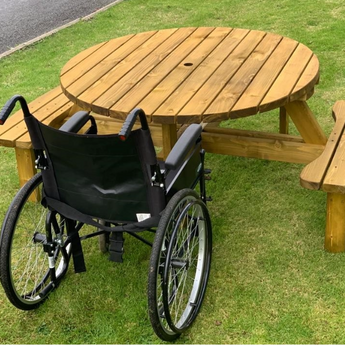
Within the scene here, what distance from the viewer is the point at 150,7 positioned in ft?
24.7

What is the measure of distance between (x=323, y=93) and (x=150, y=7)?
11.5 ft

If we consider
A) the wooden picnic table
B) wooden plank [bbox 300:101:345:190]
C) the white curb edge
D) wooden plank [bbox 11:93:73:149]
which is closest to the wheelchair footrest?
the wooden picnic table

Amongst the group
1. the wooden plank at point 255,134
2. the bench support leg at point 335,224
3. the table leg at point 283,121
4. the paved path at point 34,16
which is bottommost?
the paved path at point 34,16

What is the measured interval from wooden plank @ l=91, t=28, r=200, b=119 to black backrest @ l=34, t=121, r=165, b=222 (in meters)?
0.51

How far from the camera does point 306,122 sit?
3.27 m

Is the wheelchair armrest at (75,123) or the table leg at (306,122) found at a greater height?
the wheelchair armrest at (75,123)

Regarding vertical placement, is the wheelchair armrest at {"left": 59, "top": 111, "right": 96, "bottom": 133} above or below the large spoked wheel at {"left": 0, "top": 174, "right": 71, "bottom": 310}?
above

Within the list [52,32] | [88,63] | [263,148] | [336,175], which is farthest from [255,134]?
[52,32]

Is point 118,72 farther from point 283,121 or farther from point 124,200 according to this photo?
point 283,121

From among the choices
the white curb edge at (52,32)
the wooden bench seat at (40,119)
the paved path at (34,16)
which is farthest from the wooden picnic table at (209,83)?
the paved path at (34,16)

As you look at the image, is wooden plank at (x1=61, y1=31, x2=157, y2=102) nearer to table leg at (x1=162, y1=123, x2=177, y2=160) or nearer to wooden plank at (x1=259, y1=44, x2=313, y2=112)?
table leg at (x1=162, y1=123, x2=177, y2=160)

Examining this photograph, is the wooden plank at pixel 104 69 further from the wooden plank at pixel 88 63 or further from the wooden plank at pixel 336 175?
the wooden plank at pixel 336 175

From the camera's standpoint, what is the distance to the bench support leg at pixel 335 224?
9.48ft

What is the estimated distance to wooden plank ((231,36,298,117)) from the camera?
2746mm
